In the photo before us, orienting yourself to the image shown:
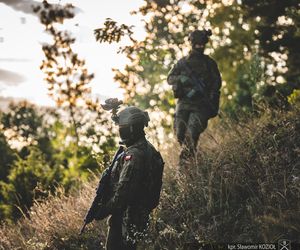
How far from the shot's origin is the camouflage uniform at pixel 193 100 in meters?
7.23

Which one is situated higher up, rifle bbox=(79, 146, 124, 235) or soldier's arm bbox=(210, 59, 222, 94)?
soldier's arm bbox=(210, 59, 222, 94)

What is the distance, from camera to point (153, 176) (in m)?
4.53

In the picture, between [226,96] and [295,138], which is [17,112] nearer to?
[226,96]

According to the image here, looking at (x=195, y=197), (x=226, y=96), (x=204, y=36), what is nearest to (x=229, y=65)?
(x=226, y=96)

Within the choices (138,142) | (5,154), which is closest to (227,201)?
(138,142)

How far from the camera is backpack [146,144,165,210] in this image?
4465mm

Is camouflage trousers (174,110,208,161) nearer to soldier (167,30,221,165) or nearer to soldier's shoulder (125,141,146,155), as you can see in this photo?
soldier (167,30,221,165)

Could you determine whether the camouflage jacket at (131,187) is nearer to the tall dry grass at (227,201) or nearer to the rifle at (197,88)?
the tall dry grass at (227,201)

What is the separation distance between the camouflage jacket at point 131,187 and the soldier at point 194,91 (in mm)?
2722

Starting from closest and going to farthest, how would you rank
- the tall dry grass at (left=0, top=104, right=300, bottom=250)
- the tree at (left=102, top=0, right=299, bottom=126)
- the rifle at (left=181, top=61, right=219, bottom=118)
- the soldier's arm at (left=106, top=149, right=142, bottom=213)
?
the soldier's arm at (left=106, top=149, right=142, bottom=213)
the tall dry grass at (left=0, top=104, right=300, bottom=250)
the rifle at (left=181, top=61, right=219, bottom=118)
the tree at (left=102, top=0, right=299, bottom=126)

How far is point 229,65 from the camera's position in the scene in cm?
1889

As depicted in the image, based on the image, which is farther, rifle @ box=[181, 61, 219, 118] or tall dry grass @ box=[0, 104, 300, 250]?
rifle @ box=[181, 61, 219, 118]

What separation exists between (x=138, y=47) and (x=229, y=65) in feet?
32.0

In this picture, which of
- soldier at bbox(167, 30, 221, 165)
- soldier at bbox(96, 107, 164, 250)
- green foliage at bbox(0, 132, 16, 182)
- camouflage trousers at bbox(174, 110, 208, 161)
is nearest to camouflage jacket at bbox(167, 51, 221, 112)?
soldier at bbox(167, 30, 221, 165)
